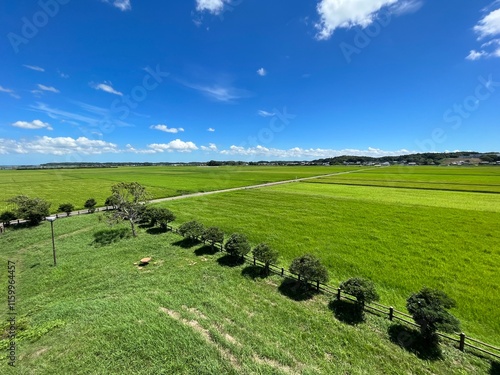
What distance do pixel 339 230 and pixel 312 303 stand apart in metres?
14.6

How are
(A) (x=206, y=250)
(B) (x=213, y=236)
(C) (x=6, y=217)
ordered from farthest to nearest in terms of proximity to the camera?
(C) (x=6, y=217), (A) (x=206, y=250), (B) (x=213, y=236)

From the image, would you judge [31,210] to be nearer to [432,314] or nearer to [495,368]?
[432,314]

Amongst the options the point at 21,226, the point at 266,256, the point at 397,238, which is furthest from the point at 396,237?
the point at 21,226

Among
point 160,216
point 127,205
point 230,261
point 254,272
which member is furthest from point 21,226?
point 254,272

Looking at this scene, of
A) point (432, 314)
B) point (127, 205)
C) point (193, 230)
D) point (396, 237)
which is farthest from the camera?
point (127, 205)

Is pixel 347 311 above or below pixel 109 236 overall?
above

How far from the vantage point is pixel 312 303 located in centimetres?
1298

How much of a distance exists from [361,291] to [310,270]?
2928 mm

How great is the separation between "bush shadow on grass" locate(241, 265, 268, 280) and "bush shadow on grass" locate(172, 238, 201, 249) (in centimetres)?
752

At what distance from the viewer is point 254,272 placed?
16.7 m

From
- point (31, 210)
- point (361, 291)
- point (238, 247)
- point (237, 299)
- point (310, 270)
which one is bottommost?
point (237, 299)

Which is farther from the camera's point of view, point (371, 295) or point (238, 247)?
point (238, 247)

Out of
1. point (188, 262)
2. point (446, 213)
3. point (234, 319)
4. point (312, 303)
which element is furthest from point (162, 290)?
point (446, 213)

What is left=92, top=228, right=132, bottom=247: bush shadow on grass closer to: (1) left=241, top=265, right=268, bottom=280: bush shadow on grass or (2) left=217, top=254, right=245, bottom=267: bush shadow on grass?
(2) left=217, top=254, right=245, bottom=267: bush shadow on grass
